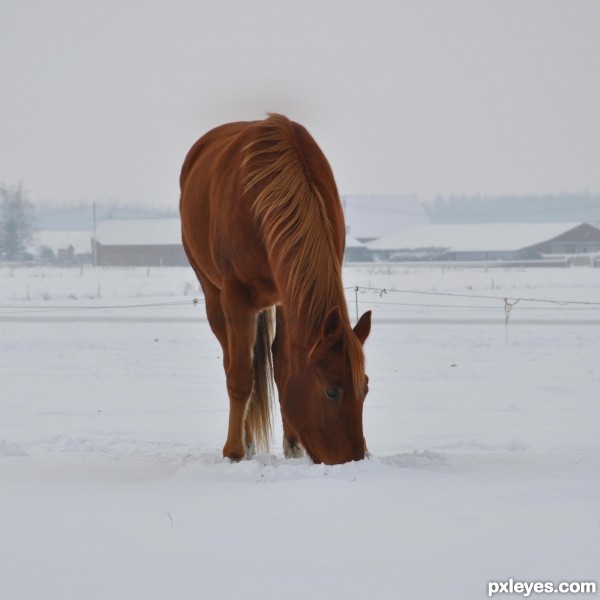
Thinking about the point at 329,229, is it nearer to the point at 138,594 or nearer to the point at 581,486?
the point at 581,486

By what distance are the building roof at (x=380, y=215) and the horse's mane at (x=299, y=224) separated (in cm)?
8909

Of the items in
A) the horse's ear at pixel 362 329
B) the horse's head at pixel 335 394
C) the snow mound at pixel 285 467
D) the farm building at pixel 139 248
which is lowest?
the farm building at pixel 139 248

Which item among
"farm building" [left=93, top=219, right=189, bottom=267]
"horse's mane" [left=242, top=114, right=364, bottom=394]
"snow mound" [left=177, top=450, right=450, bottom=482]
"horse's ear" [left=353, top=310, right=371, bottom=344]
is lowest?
"farm building" [left=93, top=219, right=189, bottom=267]

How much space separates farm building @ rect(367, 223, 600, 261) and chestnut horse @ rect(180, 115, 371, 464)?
69.3m

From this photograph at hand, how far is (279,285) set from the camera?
5.44 metres

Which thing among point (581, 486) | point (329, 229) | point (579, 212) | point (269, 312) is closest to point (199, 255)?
point (269, 312)

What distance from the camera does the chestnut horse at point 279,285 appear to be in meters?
5.02

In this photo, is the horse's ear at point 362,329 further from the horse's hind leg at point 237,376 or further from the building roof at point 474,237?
the building roof at point 474,237

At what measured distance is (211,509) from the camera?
13.7 feet

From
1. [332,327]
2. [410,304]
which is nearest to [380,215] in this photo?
[410,304]

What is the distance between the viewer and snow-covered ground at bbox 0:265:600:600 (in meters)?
3.17

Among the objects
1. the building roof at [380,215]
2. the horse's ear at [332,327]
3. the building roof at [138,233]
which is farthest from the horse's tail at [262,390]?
the building roof at [380,215]

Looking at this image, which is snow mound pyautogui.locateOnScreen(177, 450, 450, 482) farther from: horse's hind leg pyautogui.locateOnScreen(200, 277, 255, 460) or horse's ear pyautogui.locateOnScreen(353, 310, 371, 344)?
horse's ear pyautogui.locateOnScreen(353, 310, 371, 344)

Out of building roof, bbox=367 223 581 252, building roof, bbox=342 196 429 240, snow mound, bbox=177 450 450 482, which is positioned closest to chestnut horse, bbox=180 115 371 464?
snow mound, bbox=177 450 450 482
